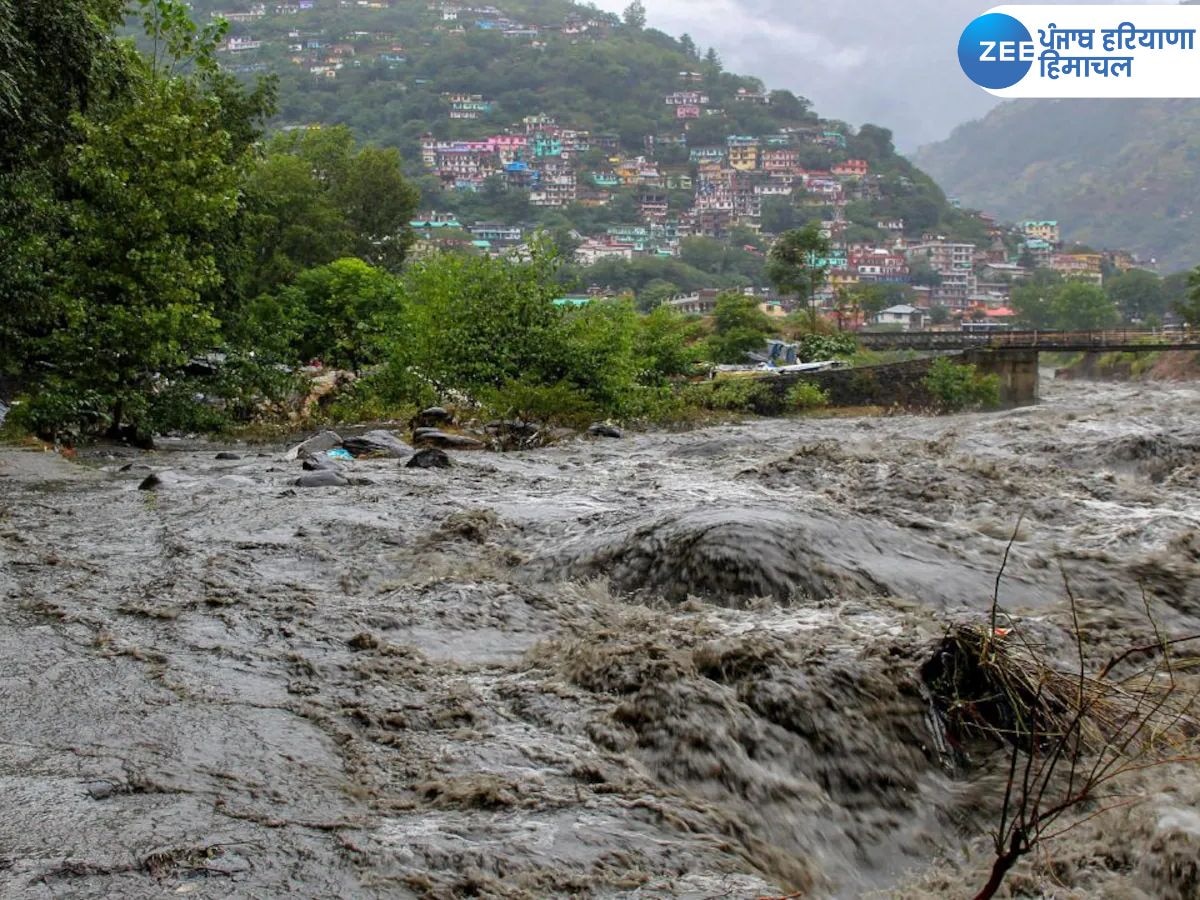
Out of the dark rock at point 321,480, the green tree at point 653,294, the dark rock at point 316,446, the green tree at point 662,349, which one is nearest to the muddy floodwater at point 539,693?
the dark rock at point 321,480

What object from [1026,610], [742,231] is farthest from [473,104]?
[1026,610]

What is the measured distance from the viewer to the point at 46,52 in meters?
14.7

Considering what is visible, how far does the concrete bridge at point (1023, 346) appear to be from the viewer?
39938 mm

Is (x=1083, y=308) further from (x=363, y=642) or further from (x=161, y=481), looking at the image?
(x=363, y=642)

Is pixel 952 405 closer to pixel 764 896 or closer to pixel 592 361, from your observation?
pixel 592 361

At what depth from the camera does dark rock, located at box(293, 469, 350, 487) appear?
12586 mm

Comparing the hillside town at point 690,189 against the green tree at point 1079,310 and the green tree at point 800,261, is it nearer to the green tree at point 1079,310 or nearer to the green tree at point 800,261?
the green tree at point 1079,310

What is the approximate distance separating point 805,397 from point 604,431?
1279cm

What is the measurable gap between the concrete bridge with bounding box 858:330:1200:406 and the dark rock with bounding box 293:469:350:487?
3132 centimetres

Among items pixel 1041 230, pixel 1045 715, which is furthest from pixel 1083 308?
pixel 1045 715

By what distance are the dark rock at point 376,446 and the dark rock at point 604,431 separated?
14.2 feet

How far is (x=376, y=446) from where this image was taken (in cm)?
1727

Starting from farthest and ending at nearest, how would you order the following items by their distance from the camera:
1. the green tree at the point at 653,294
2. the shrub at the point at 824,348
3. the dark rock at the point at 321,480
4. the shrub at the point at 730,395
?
the green tree at the point at 653,294, the shrub at the point at 824,348, the shrub at the point at 730,395, the dark rock at the point at 321,480

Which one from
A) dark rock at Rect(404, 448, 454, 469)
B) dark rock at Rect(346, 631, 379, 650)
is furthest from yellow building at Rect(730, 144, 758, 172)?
dark rock at Rect(346, 631, 379, 650)
